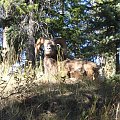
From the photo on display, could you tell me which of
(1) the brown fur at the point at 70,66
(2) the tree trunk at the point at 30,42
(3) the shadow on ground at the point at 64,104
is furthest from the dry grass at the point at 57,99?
(2) the tree trunk at the point at 30,42

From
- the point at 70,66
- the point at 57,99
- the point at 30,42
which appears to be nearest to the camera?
the point at 57,99

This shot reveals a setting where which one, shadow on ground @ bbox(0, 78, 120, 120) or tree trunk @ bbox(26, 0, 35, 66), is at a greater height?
tree trunk @ bbox(26, 0, 35, 66)

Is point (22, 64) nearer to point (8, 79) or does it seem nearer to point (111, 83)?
point (8, 79)

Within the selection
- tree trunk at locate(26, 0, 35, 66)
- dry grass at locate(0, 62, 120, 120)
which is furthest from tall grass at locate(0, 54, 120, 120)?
tree trunk at locate(26, 0, 35, 66)

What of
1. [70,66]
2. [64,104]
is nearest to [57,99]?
[64,104]

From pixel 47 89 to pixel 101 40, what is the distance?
11660 mm

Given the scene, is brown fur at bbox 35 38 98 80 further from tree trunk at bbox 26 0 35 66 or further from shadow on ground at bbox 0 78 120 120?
tree trunk at bbox 26 0 35 66

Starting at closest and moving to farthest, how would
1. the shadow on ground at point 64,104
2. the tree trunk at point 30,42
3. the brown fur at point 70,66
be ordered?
the shadow on ground at point 64,104 → the brown fur at point 70,66 → the tree trunk at point 30,42

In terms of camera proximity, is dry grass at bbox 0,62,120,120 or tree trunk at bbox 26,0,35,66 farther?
tree trunk at bbox 26,0,35,66

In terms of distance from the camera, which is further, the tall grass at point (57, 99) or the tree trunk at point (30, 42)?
the tree trunk at point (30, 42)

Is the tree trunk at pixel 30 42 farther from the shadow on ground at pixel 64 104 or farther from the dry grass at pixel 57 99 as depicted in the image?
the shadow on ground at pixel 64 104

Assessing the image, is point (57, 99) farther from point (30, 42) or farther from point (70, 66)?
point (30, 42)

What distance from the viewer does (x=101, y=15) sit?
18.5 m

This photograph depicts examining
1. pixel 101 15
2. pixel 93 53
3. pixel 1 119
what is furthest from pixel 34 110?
pixel 101 15
